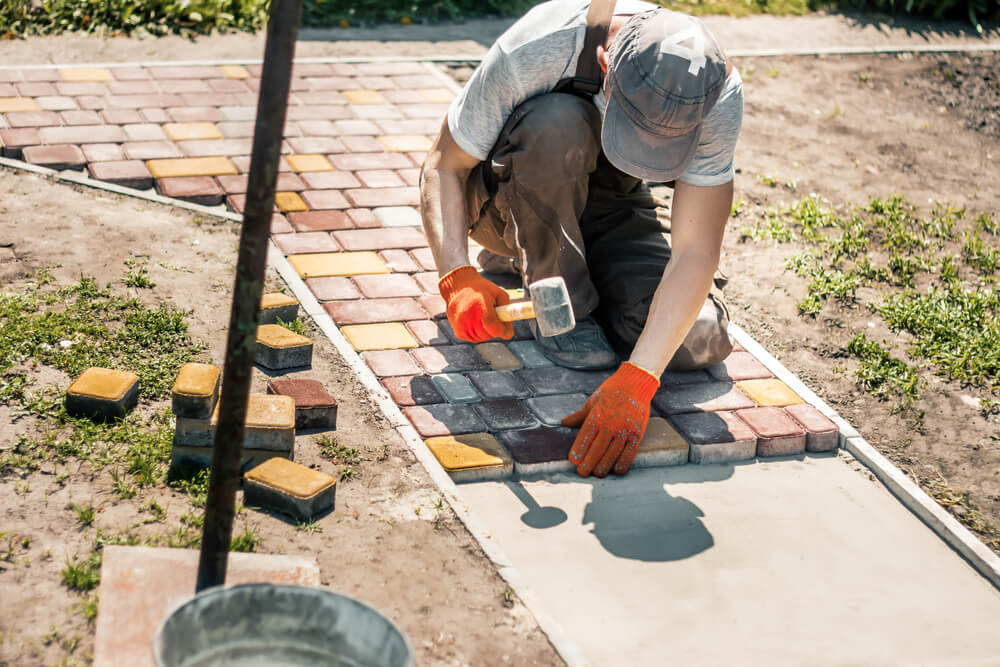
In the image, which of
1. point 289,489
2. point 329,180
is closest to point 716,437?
point 289,489

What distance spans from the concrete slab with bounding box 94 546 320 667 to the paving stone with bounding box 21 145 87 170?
2.90m

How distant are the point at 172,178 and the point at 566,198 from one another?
2.19m

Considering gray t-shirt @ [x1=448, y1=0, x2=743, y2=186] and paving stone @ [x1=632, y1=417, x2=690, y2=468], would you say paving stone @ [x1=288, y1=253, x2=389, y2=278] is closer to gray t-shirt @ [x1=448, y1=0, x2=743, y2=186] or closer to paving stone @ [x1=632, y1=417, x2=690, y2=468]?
gray t-shirt @ [x1=448, y1=0, x2=743, y2=186]

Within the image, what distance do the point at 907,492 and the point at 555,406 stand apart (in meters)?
1.26

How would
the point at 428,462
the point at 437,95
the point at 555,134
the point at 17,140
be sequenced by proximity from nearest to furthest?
the point at 428,462 < the point at 555,134 < the point at 17,140 < the point at 437,95

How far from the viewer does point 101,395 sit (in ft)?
11.0

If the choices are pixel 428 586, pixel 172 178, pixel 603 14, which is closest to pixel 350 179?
pixel 172 178

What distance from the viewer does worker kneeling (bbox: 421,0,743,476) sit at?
132 inches

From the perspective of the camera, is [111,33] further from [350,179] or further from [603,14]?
[603,14]

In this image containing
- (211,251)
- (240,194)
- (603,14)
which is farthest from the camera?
(240,194)

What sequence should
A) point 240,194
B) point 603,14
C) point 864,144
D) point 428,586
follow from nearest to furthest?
point 428,586 < point 603,14 < point 240,194 < point 864,144

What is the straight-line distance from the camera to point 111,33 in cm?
691

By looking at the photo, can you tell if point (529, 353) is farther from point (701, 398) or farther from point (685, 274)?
point (685, 274)

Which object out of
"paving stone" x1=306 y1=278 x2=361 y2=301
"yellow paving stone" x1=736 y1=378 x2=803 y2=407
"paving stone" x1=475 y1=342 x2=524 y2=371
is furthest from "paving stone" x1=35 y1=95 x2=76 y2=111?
"yellow paving stone" x1=736 y1=378 x2=803 y2=407
